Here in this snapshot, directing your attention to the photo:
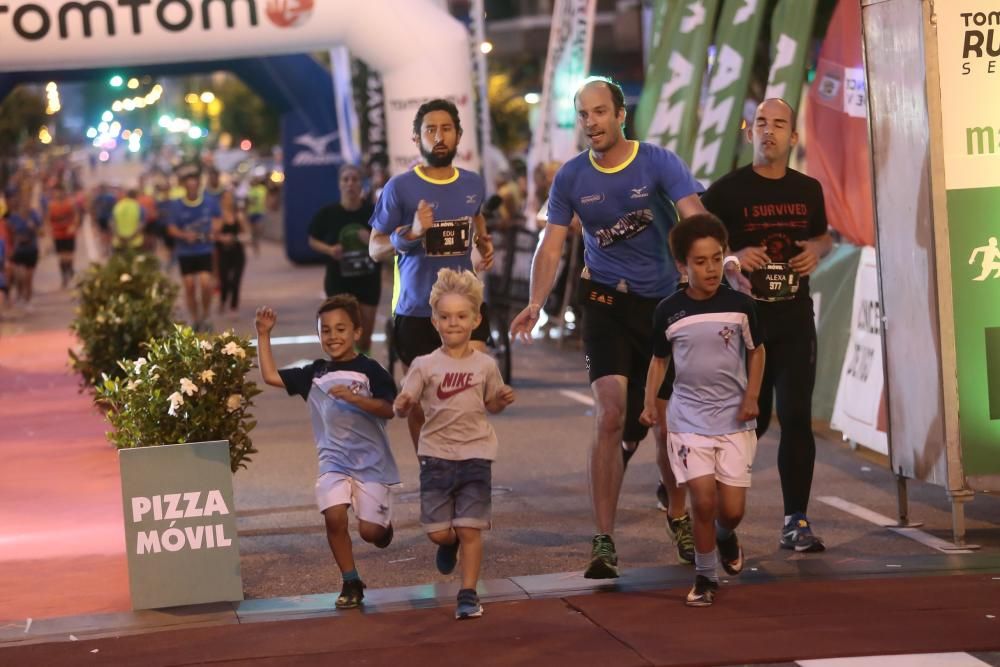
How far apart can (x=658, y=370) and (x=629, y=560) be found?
1273 mm

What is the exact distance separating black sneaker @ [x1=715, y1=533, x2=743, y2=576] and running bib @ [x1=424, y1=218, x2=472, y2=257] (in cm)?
224

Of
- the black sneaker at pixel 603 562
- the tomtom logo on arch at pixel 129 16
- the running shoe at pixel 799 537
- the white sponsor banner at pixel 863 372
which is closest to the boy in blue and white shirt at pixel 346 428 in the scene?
the black sneaker at pixel 603 562

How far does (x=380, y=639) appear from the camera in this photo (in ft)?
21.5

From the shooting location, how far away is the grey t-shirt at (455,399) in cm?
683

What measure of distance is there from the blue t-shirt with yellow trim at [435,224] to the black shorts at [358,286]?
15.8 ft

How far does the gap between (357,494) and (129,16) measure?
859 centimetres

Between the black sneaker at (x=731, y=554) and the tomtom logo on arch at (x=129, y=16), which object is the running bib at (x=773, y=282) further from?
the tomtom logo on arch at (x=129, y=16)

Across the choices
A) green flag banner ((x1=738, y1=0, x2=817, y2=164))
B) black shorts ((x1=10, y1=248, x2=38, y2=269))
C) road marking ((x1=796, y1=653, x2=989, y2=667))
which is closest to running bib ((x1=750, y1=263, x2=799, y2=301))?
road marking ((x1=796, y1=653, x2=989, y2=667))

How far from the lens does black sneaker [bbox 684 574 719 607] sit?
6832 millimetres

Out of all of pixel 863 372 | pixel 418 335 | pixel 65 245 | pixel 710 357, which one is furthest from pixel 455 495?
pixel 65 245

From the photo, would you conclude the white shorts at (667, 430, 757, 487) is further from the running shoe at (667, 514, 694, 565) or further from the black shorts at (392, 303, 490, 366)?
the black shorts at (392, 303, 490, 366)

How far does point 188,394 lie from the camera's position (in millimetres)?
7559

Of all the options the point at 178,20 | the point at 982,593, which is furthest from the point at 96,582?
the point at 178,20

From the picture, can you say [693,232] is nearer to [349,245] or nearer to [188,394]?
[188,394]
